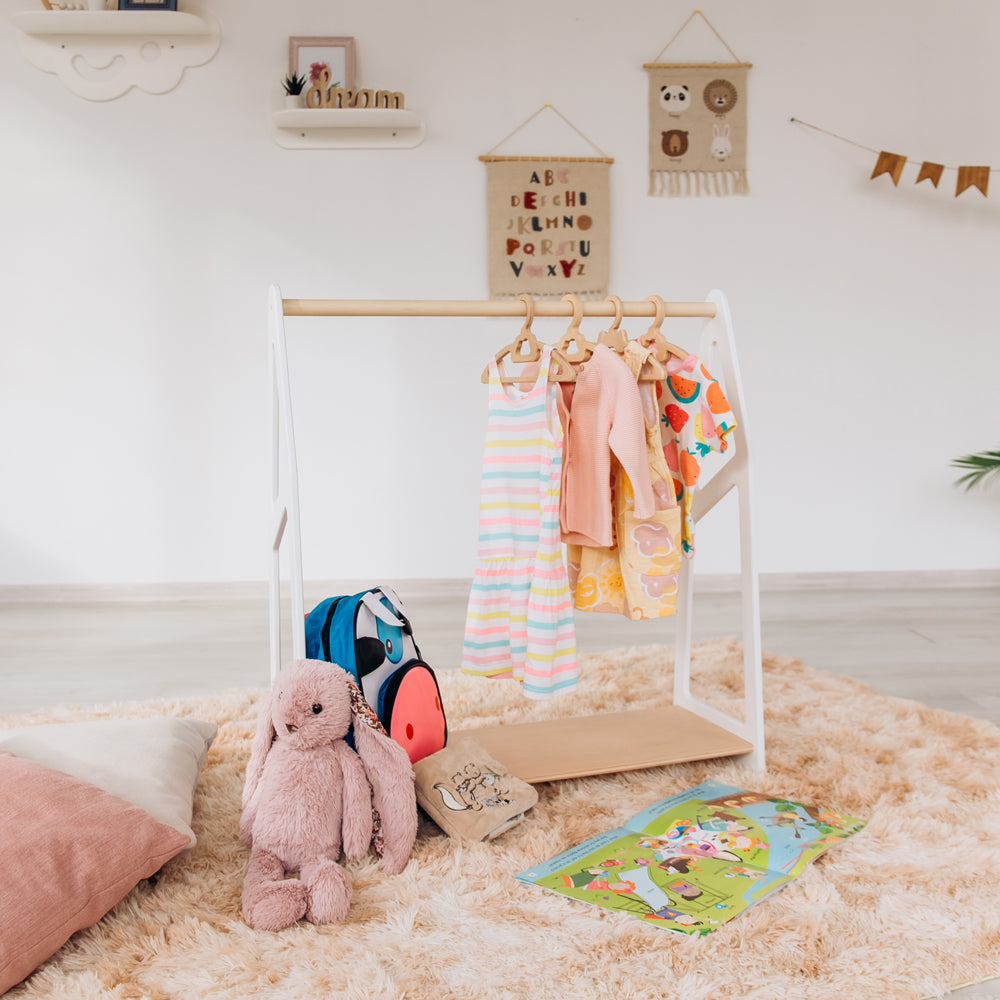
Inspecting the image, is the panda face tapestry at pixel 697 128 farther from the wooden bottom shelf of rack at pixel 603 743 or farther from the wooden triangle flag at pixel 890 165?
→ the wooden bottom shelf of rack at pixel 603 743

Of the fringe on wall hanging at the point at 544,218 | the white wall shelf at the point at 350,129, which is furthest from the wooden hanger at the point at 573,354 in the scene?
the white wall shelf at the point at 350,129

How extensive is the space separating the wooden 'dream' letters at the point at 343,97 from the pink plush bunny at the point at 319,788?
94.5 inches

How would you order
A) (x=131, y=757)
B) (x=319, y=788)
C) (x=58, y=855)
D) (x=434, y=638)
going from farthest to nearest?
(x=434, y=638)
(x=131, y=757)
(x=319, y=788)
(x=58, y=855)

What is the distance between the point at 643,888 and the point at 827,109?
3040 millimetres

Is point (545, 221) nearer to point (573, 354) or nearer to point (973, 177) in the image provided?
point (973, 177)

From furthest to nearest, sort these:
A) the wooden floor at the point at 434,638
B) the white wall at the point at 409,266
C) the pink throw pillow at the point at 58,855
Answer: the white wall at the point at 409,266 → the wooden floor at the point at 434,638 → the pink throw pillow at the point at 58,855

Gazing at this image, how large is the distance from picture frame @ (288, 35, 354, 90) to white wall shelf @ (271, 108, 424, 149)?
139 millimetres

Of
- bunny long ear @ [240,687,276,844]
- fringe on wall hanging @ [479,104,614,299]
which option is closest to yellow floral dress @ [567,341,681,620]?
bunny long ear @ [240,687,276,844]

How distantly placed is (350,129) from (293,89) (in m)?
0.23

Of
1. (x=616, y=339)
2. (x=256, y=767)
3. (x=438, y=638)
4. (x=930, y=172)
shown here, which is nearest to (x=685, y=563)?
(x=616, y=339)

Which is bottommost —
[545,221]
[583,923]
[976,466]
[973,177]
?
[583,923]

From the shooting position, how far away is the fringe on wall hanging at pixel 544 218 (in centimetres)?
326

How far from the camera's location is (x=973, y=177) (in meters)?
3.25

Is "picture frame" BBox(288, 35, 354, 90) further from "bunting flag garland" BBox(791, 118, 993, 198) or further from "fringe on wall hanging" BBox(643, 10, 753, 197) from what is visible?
"bunting flag garland" BBox(791, 118, 993, 198)
